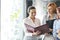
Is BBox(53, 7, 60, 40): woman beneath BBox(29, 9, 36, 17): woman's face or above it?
beneath

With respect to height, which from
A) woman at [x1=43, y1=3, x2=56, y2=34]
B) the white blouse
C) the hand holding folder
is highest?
woman at [x1=43, y1=3, x2=56, y2=34]

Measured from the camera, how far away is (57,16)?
1.11 m

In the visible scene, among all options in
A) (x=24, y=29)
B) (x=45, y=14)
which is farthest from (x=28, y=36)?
(x=45, y=14)

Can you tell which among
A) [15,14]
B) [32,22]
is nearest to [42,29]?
[32,22]

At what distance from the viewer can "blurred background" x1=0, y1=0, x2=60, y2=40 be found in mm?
1128

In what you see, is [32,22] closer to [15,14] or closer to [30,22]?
[30,22]

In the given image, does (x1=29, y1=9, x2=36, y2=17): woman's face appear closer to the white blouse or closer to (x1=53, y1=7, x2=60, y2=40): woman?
the white blouse

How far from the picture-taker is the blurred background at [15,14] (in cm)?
113

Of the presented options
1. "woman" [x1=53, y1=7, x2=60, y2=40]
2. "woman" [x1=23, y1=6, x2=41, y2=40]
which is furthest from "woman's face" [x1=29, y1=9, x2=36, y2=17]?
"woman" [x1=53, y1=7, x2=60, y2=40]

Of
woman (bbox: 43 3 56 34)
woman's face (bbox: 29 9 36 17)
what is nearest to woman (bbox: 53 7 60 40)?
woman (bbox: 43 3 56 34)

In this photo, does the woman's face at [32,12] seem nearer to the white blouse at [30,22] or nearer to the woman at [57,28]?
the white blouse at [30,22]

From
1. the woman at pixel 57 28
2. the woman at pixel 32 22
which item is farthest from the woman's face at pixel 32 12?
the woman at pixel 57 28

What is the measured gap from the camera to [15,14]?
1166 mm

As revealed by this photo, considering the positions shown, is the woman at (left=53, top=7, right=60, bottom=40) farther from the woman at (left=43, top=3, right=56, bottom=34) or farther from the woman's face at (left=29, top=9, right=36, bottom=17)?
the woman's face at (left=29, top=9, right=36, bottom=17)
